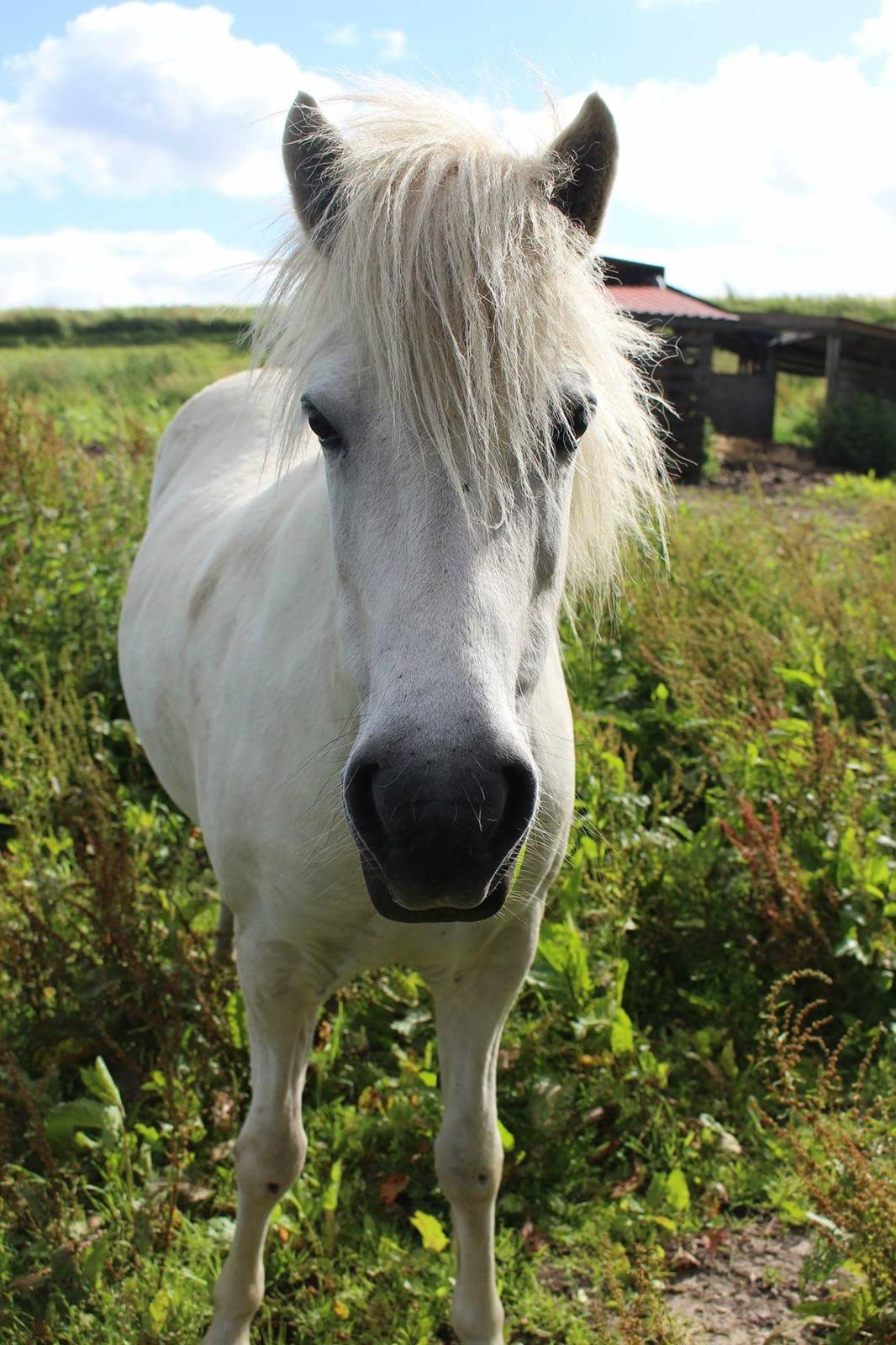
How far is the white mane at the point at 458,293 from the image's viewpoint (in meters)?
1.49

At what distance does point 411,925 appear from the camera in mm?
1908

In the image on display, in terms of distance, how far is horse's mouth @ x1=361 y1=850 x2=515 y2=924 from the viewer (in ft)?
4.72

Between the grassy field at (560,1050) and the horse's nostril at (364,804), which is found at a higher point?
the horse's nostril at (364,804)

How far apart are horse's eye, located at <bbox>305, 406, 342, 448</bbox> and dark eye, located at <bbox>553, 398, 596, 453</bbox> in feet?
1.18

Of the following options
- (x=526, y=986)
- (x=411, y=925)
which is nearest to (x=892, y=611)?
(x=526, y=986)

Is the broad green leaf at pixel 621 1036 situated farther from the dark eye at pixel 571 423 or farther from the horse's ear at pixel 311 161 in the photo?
the horse's ear at pixel 311 161

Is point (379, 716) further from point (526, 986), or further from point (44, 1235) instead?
point (526, 986)

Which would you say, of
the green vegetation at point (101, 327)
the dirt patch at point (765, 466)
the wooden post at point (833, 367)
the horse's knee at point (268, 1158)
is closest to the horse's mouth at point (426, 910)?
the horse's knee at point (268, 1158)

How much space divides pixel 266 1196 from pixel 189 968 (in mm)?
994

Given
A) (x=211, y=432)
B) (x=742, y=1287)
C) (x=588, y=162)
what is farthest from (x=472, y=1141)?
(x=211, y=432)

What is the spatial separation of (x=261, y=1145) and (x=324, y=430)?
5.31 ft

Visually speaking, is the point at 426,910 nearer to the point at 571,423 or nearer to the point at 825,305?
the point at 571,423

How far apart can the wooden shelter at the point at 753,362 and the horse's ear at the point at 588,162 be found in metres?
12.2

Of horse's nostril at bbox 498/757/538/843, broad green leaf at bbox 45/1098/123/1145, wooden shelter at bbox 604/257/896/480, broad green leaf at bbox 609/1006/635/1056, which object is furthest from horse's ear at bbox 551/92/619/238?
wooden shelter at bbox 604/257/896/480
